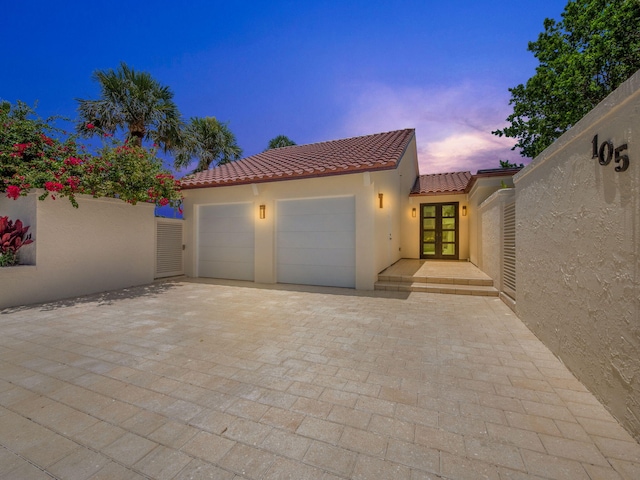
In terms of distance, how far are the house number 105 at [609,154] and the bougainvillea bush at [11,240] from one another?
32.9 feet

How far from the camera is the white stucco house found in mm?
7387

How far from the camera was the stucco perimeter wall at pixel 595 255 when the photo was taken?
2.00 meters

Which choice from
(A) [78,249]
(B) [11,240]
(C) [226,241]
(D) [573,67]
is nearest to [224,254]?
(C) [226,241]

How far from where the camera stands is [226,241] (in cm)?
931

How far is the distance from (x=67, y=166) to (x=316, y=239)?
6719mm

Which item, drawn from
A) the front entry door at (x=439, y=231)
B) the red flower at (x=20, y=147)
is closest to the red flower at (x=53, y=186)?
the red flower at (x=20, y=147)

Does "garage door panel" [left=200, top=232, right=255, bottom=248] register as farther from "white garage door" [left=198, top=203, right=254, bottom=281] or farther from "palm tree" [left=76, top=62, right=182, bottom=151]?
"palm tree" [left=76, top=62, right=182, bottom=151]

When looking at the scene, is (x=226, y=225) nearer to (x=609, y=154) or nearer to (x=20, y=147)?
(x=20, y=147)

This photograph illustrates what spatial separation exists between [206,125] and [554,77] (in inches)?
764

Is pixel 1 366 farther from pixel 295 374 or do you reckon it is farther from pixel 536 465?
pixel 536 465

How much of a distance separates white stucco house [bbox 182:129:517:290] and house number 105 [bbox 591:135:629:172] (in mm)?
4183

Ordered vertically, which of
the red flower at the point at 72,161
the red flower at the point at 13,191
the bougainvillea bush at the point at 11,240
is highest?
the red flower at the point at 72,161

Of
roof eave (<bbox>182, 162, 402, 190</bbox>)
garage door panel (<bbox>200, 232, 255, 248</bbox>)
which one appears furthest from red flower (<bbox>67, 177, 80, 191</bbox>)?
garage door panel (<bbox>200, 232, 255, 248</bbox>)

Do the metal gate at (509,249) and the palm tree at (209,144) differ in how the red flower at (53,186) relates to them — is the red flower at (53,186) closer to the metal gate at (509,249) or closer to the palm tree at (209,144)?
the metal gate at (509,249)
